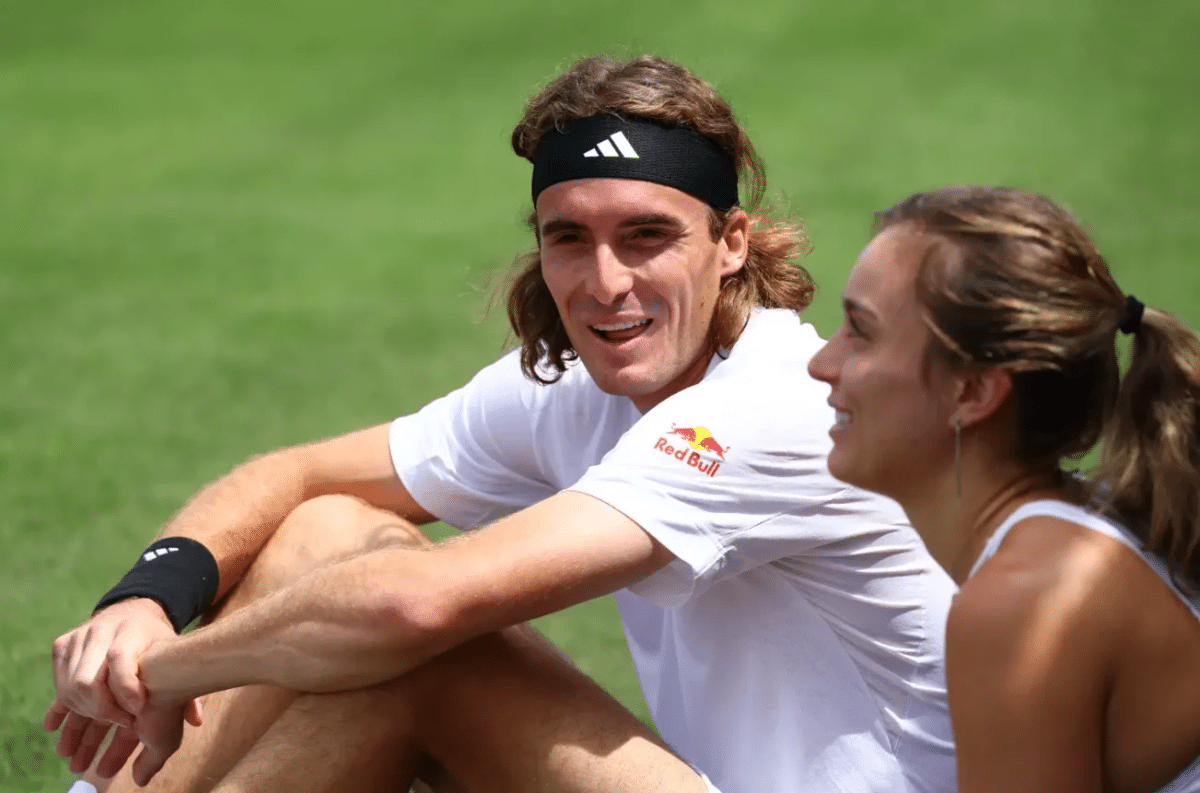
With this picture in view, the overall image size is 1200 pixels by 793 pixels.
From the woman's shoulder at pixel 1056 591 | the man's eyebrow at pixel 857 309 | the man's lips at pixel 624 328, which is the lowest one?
the woman's shoulder at pixel 1056 591

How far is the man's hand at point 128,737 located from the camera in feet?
10.9

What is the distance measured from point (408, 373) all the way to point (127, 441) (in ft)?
4.24

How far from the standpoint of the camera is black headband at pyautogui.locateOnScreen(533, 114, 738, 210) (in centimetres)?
361

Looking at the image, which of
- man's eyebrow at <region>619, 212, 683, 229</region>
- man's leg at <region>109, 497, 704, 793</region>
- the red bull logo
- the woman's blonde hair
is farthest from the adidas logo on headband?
the woman's blonde hair

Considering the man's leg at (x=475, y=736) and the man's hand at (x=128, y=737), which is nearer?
the man's leg at (x=475, y=736)

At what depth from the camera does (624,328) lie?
3596 millimetres

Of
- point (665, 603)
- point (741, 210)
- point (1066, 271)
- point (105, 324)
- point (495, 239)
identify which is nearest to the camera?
point (1066, 271)

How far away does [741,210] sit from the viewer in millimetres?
3777

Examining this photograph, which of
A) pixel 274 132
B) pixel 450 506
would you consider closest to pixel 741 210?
pixel 450 506

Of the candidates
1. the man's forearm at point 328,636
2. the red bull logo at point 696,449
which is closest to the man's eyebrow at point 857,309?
the red bull logo at point 696,449

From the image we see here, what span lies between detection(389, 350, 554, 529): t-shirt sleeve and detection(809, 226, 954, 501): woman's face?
1.43m

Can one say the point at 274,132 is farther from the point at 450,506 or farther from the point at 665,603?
the point at 665,603

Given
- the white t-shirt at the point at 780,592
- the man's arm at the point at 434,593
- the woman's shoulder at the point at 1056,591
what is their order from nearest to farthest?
the woman's shoulder at the point at 1056,591 < the man's arm at the point at 434,593 < the white t-shirt at the point at 780,592

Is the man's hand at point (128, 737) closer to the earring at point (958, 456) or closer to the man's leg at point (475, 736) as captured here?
the man's leg at point (475, 736)
